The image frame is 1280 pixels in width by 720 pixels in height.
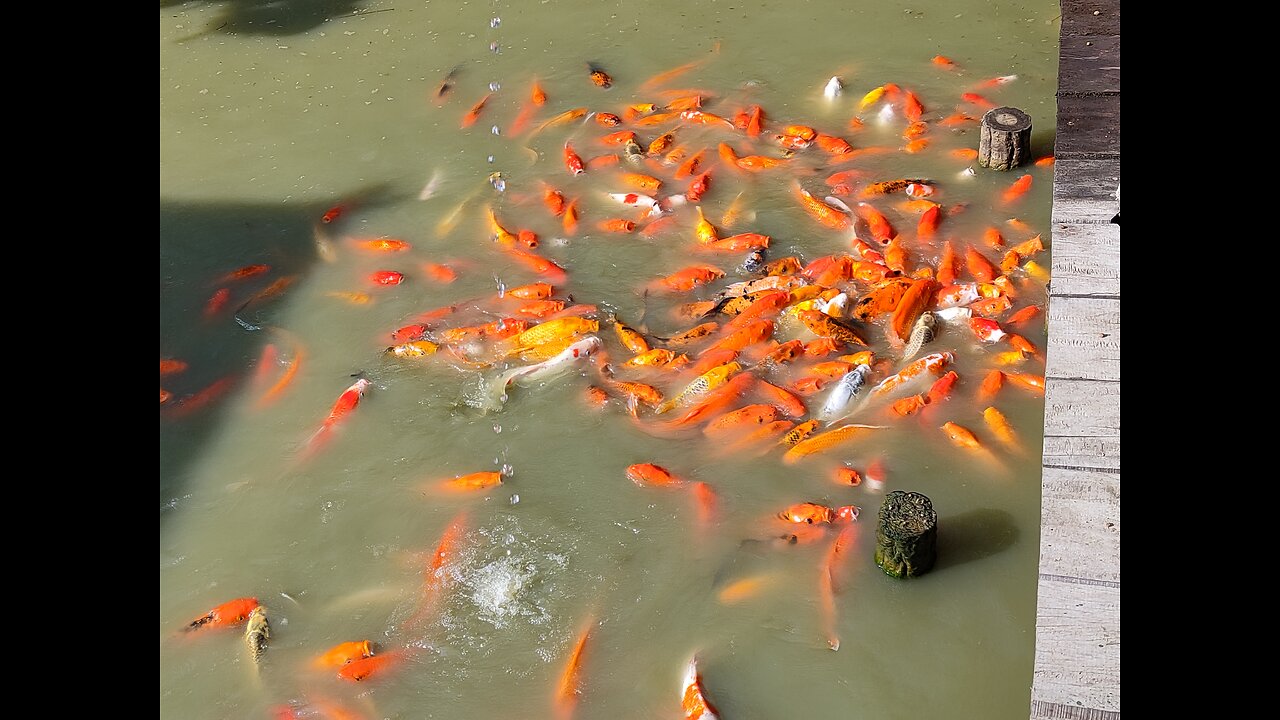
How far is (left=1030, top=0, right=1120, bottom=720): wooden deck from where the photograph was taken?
3.12 metres

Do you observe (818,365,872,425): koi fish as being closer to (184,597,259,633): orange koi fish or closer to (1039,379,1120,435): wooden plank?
(1039,379,1120,435): wooden plank

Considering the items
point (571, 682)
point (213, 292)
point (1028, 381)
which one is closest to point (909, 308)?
point (1028, 381)

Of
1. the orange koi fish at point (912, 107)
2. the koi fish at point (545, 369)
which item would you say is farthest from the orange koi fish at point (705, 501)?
the orange koi fish at point (912, 107)

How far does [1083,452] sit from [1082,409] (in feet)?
0.50

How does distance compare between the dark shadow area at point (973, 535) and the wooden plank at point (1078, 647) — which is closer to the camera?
the wooden plank at point (1078, 647)

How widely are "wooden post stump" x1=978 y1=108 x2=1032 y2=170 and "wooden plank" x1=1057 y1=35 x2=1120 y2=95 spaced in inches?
99.2

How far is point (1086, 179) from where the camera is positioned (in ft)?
13.7

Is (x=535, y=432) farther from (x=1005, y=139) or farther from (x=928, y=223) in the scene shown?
(x=1005, y=139)

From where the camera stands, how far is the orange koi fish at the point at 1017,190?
7254 millimetres

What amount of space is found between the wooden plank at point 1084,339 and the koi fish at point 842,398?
217 cm

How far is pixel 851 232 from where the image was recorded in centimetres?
707

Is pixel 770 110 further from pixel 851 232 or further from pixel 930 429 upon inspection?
pixel 930 429

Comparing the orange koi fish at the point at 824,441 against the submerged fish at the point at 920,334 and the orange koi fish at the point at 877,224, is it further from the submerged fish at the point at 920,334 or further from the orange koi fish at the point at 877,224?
the orange koi fish at the point at 877,224

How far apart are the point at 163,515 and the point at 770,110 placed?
16.1 ft
